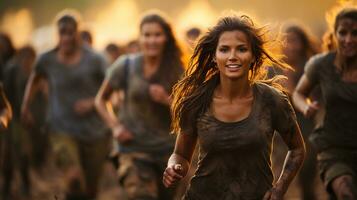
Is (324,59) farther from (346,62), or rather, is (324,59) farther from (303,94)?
(303,94)

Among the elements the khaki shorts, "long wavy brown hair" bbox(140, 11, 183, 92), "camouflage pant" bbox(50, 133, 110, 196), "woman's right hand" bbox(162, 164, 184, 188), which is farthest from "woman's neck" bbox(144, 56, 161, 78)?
"woman's right hand" bbox(162, 164, 184, 188)

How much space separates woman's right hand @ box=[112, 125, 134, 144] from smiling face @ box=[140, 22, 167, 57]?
2.36 feet

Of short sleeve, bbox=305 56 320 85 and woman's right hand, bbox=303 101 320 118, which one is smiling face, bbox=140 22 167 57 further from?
woman's right hand, bbox=303 101 320 118

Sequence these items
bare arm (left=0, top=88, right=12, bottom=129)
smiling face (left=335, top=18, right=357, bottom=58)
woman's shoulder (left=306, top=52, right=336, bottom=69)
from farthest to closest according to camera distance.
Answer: woman's shoulder (left=306, top=52, right=336, bottom=69) → smiling face (left=335, top=18, right=357, bottom=58) → bare arm (left=0, top=88, right=12, bottom=129)

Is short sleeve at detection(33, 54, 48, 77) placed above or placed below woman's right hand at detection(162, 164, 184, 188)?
below

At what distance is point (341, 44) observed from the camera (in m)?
8.07

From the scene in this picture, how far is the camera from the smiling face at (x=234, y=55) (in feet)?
21.5

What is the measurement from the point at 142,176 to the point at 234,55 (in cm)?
281

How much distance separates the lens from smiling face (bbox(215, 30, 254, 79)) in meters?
6.56

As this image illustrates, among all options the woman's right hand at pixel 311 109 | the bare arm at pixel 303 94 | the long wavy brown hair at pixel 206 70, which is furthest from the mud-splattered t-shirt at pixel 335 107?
the long wavy brown hair at pixel 206 70

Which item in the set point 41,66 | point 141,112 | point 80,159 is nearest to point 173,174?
point 141,112

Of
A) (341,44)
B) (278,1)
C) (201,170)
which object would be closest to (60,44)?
(341,44)

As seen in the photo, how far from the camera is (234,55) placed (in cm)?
655

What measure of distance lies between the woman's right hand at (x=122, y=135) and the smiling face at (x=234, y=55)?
2.78 meters
